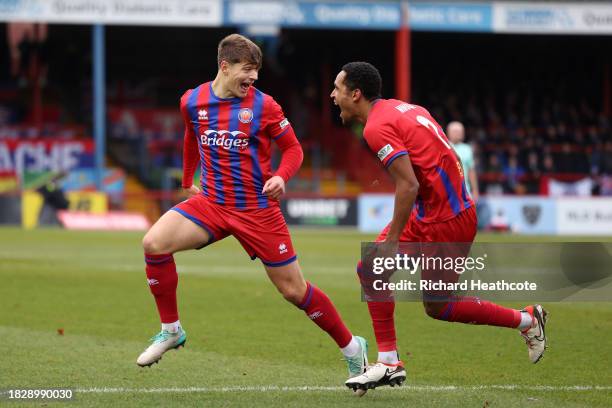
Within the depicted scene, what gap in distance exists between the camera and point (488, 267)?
22.5ft

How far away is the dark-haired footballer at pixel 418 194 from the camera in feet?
22.0

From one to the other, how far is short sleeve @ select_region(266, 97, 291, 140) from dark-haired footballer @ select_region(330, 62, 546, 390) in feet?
1.51

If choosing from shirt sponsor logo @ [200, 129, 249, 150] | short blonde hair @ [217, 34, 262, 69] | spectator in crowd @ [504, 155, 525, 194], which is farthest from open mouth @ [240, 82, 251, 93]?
spectator in crowd @ [504, 155, 525, 194]

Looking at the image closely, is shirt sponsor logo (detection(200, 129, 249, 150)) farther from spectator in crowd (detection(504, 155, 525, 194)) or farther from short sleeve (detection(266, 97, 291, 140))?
spectator in crowd (detection(504, 155, 525, 194))

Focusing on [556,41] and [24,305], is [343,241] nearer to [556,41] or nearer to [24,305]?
[24,305]

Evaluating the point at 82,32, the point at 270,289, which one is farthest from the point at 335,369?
the point at 82,32

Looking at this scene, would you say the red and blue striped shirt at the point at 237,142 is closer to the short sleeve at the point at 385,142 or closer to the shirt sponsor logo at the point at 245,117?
the shirt sponsor logo at the point at 245,117

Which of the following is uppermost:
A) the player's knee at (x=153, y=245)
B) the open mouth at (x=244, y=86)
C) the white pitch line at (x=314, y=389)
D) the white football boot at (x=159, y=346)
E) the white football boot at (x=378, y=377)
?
the open mouth at (x=244, y=86)

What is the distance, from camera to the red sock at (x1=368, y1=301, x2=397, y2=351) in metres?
6.92

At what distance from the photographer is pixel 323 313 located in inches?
280

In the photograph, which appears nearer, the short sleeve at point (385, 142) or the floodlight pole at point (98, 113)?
the short sleeve at point (385, 142)

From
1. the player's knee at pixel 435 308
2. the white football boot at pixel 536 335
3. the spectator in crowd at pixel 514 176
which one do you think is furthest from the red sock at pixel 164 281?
the spectator in crowd at pixel 514 176

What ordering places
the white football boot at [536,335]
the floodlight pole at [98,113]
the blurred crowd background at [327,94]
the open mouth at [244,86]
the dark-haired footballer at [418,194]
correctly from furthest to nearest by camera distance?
the blurred crowd background at [327,94]
the floodlight pole at [98,113]
the white football boot at [536,335]
the open mouth at [244,86]
the dark-haired footballer at [418,194]

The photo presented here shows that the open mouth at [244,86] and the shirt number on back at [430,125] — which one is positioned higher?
the open mouth at [244,86]
